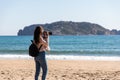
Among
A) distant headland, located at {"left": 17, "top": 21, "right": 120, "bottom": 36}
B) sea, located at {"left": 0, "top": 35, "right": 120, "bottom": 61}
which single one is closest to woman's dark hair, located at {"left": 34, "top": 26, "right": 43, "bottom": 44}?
sea, located at {"left": 0, "top": 35, "right": 120, "bottom": 61}

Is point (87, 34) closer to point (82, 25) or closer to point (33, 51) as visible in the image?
point (82, 25)

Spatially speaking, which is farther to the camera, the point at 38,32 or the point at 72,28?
the point at 72,28

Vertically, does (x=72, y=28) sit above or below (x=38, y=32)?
above

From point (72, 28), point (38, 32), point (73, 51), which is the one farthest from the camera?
point (72, 28)

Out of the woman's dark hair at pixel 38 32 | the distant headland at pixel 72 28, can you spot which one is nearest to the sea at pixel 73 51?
the woman's dark hair at pixel 38 32

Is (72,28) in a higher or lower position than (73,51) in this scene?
higher

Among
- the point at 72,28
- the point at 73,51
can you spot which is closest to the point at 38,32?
the point at 73,51

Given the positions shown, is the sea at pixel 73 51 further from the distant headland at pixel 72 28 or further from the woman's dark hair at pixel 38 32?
the distant headland at pixel 72 28

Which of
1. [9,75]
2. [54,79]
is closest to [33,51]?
[54,79]

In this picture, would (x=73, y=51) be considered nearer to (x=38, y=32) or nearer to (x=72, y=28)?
(x=38, y=32)

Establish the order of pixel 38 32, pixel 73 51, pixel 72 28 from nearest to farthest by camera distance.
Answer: pixel 38 32
pixel 73 51
pixel 72 28

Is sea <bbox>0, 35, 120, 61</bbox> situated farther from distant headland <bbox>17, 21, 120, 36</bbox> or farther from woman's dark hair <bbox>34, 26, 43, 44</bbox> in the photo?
distant headland <bbox>17, 21, 120, 36</bbox>

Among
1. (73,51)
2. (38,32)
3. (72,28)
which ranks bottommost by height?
(73,51)

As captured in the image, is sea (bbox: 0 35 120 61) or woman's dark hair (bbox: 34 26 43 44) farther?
sea (bbox: 0 35 120 61)
